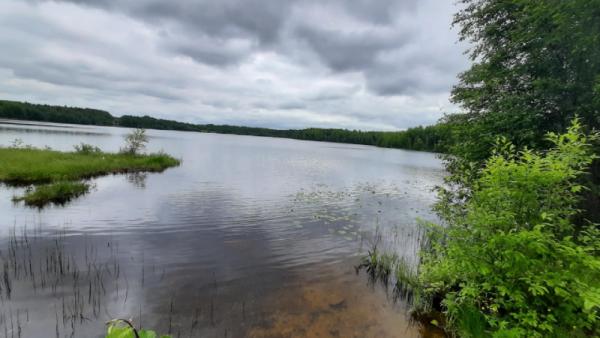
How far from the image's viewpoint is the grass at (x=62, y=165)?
19281 mm

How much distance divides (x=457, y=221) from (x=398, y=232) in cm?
895

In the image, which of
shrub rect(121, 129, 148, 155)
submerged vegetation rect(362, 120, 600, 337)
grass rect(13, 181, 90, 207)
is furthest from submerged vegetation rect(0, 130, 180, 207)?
submerged vegetation rect(362, 120, 600, 337)

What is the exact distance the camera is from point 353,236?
13180 mm

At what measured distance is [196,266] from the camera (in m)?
9.27

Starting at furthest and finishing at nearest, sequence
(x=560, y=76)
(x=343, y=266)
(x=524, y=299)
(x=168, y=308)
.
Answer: (x=343, y=266)
(x=560, y=76)
(x=168, y=308)
(x=524, y=299)

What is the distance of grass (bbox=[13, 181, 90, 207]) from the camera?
49.0 ft

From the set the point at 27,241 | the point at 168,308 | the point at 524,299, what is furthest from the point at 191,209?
the point at 524,299

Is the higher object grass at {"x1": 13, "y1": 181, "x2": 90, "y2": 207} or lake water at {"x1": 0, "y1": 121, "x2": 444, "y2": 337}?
grass at {"x1": 13, "y1": 181, "x2": 90, "y2": 207}

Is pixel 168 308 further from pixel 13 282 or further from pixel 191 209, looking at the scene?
pixel 191 209

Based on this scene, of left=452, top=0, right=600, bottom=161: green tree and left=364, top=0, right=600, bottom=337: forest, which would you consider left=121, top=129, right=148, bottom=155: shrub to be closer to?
left=364, top=0, right=600, bottom=337: forest

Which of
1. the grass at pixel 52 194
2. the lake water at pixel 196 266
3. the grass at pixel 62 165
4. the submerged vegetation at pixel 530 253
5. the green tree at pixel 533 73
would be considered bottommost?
the lake water at pixel 196 266

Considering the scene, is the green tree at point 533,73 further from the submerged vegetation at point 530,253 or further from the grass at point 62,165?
the grass at point 62,165

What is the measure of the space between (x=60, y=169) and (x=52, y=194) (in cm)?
681

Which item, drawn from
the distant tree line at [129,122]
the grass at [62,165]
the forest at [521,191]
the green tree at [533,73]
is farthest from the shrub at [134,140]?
the distant tree line at [129,122]
